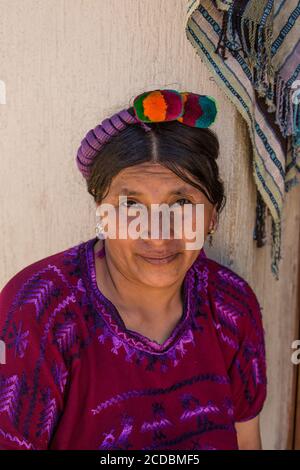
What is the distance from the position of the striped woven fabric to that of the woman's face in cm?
42

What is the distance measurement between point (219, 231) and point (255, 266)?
0.26 m

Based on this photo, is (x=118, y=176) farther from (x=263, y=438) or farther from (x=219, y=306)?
(x=263, y=438)

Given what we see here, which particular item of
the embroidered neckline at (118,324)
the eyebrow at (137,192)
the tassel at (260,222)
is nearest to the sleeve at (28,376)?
the embroidered neckline at (118,324)

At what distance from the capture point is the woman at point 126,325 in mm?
1758

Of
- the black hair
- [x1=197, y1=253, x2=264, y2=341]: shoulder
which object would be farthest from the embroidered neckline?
the black hair

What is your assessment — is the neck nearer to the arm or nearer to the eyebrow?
the eyebrow

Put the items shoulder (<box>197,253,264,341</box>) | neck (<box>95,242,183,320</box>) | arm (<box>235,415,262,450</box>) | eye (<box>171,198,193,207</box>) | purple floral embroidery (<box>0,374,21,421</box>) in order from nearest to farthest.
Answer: purple floral embroidery (<box>0,374,21,421</box>)
eye (<box>171,198,193,207</box>)
neck (<box>95,242,183,320</box>)
shoulder (<box>197,253,264,341</box>)
arm (<box>235,415,262,450</box>)

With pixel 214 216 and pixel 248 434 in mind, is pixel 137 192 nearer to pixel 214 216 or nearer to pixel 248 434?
pixel 214 216

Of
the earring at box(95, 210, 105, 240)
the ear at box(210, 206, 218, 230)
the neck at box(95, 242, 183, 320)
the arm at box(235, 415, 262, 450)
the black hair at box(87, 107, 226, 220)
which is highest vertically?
the black hair at box(87, 107, 226, 220)

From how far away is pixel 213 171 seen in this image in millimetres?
1890

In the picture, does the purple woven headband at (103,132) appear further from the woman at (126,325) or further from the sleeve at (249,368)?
the sleeve at (249,368)

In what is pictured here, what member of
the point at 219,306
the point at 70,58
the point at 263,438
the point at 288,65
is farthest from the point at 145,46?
the point at 263,438

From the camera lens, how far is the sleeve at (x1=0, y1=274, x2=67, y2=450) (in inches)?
68.1

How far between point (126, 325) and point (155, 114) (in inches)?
25.4
